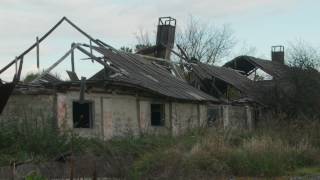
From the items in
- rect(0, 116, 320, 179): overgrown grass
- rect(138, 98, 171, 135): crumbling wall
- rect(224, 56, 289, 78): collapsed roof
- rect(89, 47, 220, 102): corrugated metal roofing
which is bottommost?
rect(0, 116, 320, 179): overgrown grass

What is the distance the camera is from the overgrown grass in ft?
48.1

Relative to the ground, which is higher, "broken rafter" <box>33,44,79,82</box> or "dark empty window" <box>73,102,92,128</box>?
"broken rafter" <box>33,44,79,82</box>

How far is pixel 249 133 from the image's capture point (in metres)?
20.9

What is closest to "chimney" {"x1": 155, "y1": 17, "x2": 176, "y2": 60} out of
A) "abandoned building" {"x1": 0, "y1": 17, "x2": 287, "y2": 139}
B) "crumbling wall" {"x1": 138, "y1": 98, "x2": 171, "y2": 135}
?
"abandoned building" {"x1": 0, "y1": 17, "x2": 287, "y2": 139}

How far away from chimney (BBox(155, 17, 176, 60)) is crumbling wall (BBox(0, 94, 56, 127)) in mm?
16060

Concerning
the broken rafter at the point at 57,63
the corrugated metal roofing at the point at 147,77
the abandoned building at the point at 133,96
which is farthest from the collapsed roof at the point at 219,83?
the broken rafter at the point at 57,63

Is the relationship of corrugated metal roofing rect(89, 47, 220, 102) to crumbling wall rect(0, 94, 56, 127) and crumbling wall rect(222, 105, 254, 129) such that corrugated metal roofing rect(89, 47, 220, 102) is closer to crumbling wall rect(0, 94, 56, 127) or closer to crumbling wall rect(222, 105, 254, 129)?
crumbling wall rect(222, 105, 254, 129)

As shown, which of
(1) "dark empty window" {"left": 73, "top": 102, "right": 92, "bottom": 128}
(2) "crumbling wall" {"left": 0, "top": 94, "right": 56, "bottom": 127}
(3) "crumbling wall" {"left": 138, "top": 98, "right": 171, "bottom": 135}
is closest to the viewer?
(2) "crumbling wall" {"left": 0, "top": 94, "right": 56, "bottom": 127}

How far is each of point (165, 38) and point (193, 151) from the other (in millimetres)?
21449

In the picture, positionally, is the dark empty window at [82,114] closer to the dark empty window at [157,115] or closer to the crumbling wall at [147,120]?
the crumbling wall at [147,120]

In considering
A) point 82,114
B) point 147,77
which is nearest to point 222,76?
point 147,77

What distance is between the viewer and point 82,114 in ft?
75.9

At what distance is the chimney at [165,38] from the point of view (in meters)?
36.5

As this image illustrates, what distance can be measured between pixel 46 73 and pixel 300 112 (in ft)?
45.5
